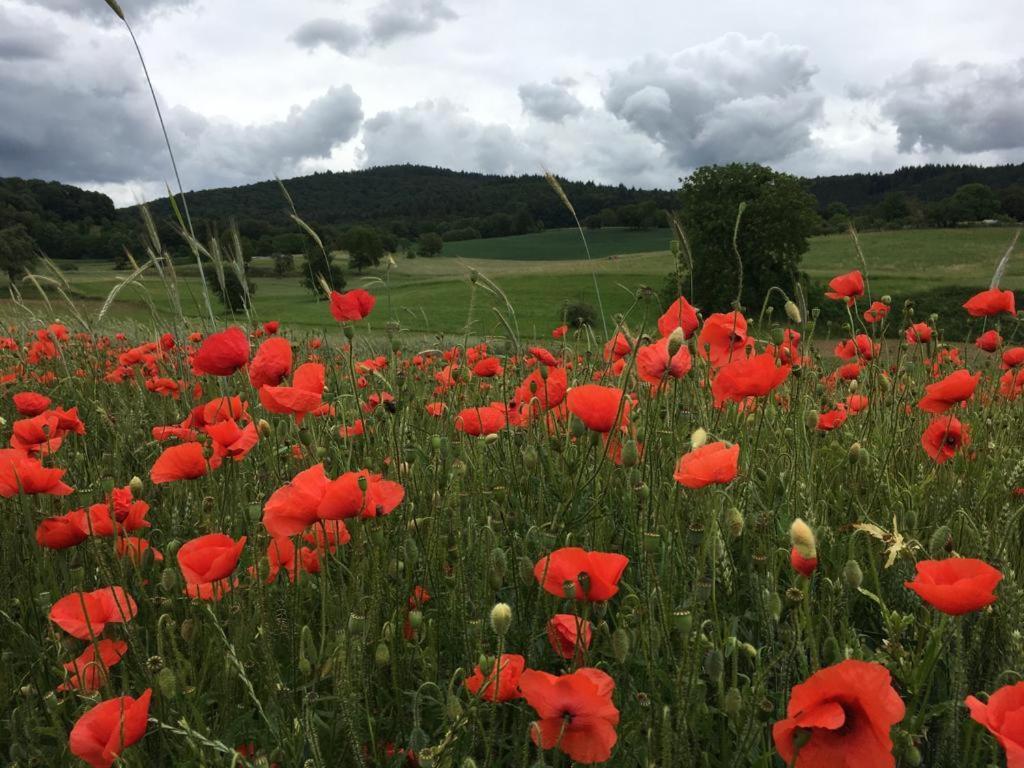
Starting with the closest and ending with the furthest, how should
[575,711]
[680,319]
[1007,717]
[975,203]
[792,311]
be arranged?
[1007,717] → [575,711] → [792,311] → [680,319] → [975,203]

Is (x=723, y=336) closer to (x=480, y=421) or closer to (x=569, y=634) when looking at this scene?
(x=480, y=421)

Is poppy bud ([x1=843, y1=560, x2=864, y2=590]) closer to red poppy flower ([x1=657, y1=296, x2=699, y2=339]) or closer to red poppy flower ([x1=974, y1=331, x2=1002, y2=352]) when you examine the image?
red poppy flower ([x1=657, y1=296, x2=699, y2=339])


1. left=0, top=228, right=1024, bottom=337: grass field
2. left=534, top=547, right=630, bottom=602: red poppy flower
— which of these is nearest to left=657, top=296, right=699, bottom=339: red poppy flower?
left=534, top=547, right=630, bottom=602: red poppy flower

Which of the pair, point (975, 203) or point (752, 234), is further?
point (975, 203)

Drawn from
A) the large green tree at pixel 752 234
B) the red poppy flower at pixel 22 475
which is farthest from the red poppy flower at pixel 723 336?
the large green tree at pixel 752 234

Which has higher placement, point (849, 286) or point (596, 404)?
point (849, 286)

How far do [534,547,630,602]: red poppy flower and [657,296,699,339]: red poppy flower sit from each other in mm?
1274

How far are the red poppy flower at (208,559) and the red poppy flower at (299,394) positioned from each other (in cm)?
44

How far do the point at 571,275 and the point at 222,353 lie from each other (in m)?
48.6

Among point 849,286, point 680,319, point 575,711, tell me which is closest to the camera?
point 575,711

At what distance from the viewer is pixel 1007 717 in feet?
2.94

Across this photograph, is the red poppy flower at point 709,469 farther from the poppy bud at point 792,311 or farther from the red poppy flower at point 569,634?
the poppy bud at point 792,311

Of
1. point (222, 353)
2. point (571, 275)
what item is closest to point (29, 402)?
point (222, 353)

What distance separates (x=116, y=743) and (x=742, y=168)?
40.3 m
